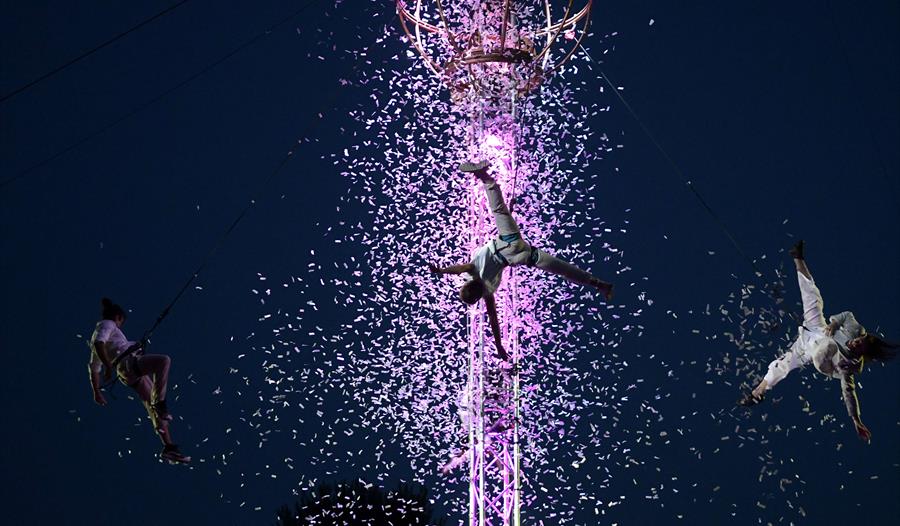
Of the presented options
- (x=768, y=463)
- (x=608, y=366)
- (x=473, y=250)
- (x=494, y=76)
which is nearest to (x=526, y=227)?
(x=473, y=250)

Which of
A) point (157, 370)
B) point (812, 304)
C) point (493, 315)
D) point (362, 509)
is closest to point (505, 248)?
point (493, 315)

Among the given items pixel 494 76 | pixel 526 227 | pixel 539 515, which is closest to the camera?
pixel 494 76

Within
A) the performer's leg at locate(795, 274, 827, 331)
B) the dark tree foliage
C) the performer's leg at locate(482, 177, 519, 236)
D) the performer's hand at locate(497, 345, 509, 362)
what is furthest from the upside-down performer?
the dark tree foliage

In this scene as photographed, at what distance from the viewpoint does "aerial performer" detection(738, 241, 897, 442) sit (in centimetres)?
790

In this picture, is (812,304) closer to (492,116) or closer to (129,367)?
(492,116)

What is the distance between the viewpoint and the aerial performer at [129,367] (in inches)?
304

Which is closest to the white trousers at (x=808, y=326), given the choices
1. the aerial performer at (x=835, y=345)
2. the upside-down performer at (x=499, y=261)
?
the aerial performer at (x=835, y=345)

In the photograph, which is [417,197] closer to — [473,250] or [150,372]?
[473,250]

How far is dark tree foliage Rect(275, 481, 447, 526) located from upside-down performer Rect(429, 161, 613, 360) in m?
4.80

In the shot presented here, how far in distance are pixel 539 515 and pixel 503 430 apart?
243 cm

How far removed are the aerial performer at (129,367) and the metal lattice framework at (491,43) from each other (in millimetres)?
2366

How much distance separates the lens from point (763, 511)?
11609mm

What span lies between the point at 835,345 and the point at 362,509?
5.59 metres

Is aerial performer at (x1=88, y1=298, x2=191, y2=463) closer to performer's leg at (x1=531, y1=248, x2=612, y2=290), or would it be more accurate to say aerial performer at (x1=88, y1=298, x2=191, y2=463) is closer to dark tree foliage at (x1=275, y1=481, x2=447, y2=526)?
performer's leg at (x1=531, y1=248, x2=612, y2=290)
